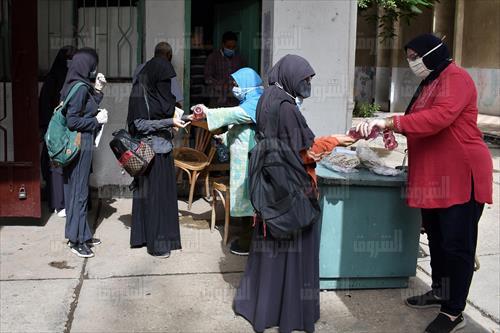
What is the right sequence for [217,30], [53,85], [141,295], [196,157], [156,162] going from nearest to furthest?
[141,295], [156,162], [53,85], [196,157], [217,30]

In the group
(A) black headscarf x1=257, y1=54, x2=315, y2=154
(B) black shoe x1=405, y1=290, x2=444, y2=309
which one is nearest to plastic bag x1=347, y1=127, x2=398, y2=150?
(A) black headscarf x1=257, y1=54, x2=315, y2=154

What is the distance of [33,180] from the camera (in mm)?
6059

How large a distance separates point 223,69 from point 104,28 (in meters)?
1.59

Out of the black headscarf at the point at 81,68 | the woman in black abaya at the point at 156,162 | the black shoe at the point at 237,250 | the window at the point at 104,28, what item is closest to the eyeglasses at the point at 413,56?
the woman in black abaya at the point at 156,162

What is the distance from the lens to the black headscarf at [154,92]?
515 cm

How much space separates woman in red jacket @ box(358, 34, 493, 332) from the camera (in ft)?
12.8

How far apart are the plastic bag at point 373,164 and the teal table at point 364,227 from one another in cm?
6

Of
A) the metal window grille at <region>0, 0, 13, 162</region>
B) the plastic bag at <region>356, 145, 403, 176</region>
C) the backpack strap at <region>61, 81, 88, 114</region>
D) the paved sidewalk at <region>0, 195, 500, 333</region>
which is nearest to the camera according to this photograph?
the paved sidewalk at <region>0, 195, 500, 333</region>

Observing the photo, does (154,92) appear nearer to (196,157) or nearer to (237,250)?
(237,250)

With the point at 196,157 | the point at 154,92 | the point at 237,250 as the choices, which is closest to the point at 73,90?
the point at 154,92

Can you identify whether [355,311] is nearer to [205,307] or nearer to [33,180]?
[205,307]

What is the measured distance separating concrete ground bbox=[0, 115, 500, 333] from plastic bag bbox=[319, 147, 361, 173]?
2.97ft

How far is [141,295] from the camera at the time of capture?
15.2 feet

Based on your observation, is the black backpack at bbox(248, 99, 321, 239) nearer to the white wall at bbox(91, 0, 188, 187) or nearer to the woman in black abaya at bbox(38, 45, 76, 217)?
the woman in black abaya at bbox(38, 45, 76, 217)
